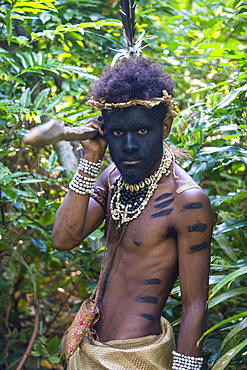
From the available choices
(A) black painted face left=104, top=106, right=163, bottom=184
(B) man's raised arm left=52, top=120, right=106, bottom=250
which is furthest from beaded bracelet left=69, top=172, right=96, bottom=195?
(A) black painted face left=104, top=106, right=163, bottom=184

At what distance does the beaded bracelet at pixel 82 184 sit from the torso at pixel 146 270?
21 cm

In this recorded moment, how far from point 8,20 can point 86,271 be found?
4.59 feet

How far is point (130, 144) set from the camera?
184 cm

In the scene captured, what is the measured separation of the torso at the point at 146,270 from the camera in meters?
1.90

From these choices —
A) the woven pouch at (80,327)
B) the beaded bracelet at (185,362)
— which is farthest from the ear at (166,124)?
the beaded bracelet at (185,362)

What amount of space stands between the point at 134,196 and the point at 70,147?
1252 mm

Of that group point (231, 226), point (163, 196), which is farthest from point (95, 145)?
point (231, 226)

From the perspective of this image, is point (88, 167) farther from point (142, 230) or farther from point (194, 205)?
point (194, 205)

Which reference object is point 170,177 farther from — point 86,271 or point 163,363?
point 86,271

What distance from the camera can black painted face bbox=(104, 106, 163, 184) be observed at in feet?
6.10

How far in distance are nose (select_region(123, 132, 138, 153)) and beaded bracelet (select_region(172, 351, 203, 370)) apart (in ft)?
2.42

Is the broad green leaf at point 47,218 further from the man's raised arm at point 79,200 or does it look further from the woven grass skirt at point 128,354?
the woven grass skirt at point 128,354

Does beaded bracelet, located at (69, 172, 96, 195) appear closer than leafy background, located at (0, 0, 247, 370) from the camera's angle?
Yes

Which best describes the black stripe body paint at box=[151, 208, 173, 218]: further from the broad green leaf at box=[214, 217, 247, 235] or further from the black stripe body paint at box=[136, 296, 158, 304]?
the broad green leaf at box=[214, 217, 247, 235]
